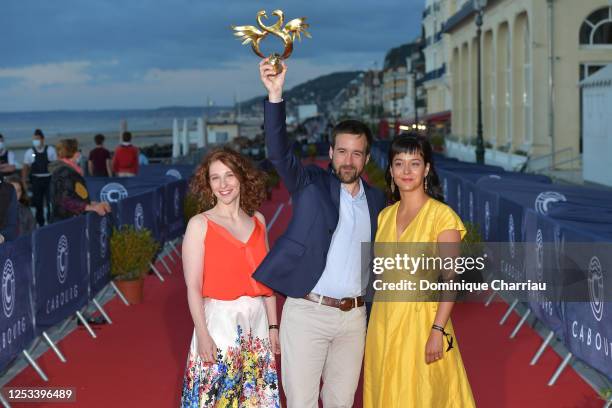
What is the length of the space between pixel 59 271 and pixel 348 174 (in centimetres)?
455

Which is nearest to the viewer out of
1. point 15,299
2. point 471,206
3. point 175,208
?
point 15,299

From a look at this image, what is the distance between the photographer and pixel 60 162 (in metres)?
10.7

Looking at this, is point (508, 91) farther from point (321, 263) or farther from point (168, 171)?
point (321, 263)

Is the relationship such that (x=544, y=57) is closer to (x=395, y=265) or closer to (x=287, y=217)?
(x=287, y=217)

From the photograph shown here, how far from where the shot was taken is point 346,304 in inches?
204

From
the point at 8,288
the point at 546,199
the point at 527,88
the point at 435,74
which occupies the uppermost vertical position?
the point at 435,74

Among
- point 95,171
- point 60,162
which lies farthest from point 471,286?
point 95,171

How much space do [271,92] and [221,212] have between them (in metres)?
0.73

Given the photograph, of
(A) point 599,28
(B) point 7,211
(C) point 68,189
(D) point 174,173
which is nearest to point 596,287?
(B) point 7,211

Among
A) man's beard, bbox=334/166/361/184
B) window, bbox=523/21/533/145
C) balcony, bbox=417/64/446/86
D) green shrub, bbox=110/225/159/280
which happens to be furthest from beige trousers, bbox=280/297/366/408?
balcony, bbox=417/64/446/86

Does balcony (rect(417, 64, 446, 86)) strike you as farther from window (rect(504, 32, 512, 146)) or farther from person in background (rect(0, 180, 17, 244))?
person in background (rect(0, 180, 17, 244))

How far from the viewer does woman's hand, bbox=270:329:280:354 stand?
527 cm

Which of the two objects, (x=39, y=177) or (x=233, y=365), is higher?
(x=39, y=177)

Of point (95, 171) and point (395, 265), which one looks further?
point (95, 171)
